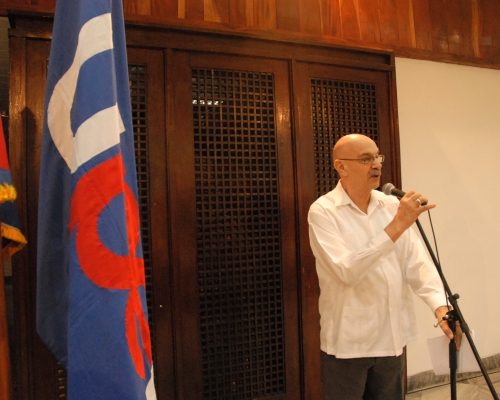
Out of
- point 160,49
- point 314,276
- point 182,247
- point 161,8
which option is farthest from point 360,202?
point 161,8

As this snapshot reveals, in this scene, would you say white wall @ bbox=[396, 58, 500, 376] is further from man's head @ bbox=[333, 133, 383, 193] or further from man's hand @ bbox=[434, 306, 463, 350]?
man's hand @ bbox=[434, 306, 463, 350]

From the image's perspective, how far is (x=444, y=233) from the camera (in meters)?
3.15

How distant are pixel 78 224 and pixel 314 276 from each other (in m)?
1.78

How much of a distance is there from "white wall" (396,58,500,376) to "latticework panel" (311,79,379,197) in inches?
14.4

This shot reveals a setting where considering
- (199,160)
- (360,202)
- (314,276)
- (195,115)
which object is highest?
(195,115)

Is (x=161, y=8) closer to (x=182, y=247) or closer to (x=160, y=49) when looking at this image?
(x=160, y=49)

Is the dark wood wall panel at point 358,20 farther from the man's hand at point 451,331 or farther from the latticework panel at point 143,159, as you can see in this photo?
the man's hand at point 451,331

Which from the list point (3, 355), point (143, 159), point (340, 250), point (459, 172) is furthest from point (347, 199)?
point (459, 172)

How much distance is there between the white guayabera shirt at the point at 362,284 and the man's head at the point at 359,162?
0.28 feet

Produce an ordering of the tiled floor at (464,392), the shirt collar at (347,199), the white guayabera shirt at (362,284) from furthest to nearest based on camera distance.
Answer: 1. the tiled floor at (464,392)
2. the shirt collar at (347,199)
3. the white guayabera shirt at (362,284)

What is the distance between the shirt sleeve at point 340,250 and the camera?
1.58 m

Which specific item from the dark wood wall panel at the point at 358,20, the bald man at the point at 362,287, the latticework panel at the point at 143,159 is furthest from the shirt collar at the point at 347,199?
the dark wood wall panel at the point at 358,20

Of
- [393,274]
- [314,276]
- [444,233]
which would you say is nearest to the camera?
[393,274]

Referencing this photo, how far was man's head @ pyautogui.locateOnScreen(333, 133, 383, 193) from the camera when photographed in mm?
1789
